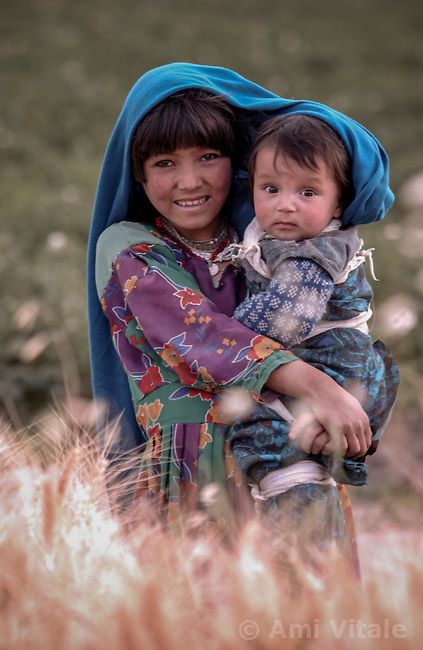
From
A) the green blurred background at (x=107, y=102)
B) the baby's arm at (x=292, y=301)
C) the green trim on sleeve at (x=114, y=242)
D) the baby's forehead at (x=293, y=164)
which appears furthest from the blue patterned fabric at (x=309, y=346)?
the green blurred background at (x=107, y=102)

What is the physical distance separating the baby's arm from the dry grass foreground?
61 cm

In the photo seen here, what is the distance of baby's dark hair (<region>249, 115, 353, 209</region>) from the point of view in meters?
2.80

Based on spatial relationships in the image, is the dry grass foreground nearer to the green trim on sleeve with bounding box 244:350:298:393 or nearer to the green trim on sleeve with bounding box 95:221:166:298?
the green trim on sleeve with bounding box 244:350:298:393

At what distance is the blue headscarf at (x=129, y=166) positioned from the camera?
2902 mm

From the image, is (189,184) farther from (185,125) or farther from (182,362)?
(182,362)

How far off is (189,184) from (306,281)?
56cm

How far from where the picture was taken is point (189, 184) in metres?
3.04

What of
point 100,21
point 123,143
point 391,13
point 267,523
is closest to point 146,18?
point 100,21

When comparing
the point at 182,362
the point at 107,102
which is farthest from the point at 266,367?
the point at 107,102

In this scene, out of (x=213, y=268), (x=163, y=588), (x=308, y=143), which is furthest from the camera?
(x=213, y=268)

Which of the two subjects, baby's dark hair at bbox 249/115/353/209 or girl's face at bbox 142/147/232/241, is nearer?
baby's dark hair at bbox 249/115/353/209

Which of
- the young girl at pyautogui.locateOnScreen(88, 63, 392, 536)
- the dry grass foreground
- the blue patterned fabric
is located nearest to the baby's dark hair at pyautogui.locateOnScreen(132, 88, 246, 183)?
the young girl at pyautogui.locateOnScreen(88, 63, 392, 536)

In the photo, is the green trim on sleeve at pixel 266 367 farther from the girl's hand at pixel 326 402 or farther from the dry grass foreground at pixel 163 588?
the dry grass foreground at pixel 163 588

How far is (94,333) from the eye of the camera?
341cm
